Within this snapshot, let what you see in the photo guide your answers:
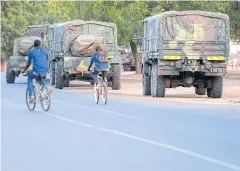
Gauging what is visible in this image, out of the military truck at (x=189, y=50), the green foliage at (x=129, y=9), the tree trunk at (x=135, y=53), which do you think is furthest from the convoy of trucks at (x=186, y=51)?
the tree trunk at (x=135, y=53)

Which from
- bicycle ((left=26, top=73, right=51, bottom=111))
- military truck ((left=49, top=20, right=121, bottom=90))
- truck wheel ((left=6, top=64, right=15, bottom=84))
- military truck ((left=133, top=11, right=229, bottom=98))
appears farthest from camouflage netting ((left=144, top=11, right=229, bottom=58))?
truck wheel ((left=6, top=64, right=15, bottom=84))

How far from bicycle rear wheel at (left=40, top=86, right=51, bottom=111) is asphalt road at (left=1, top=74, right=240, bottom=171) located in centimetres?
28

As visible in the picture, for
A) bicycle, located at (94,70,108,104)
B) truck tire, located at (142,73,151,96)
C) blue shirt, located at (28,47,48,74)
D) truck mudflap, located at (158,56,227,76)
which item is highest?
blue shirt, located at (28,47,48,74)

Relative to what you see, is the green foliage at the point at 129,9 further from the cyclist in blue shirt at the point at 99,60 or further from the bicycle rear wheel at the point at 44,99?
the bicycle rear wheel at the point at 44,99

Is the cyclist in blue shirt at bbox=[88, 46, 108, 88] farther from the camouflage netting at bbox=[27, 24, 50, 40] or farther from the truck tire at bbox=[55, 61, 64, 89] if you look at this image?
the camouflage netting at bbox=[27, 24, 50, 40]

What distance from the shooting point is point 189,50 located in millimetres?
29391

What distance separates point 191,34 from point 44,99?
9.40m

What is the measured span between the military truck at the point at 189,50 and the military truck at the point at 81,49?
22.0ft

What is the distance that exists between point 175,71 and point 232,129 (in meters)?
12.9

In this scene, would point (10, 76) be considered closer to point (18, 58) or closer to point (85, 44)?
point (18, 58)

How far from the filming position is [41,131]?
16.1 metres

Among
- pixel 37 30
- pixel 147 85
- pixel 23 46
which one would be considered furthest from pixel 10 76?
pixel 147 85

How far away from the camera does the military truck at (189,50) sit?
29297mm

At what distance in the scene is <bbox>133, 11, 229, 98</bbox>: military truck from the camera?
29297 millimetres
